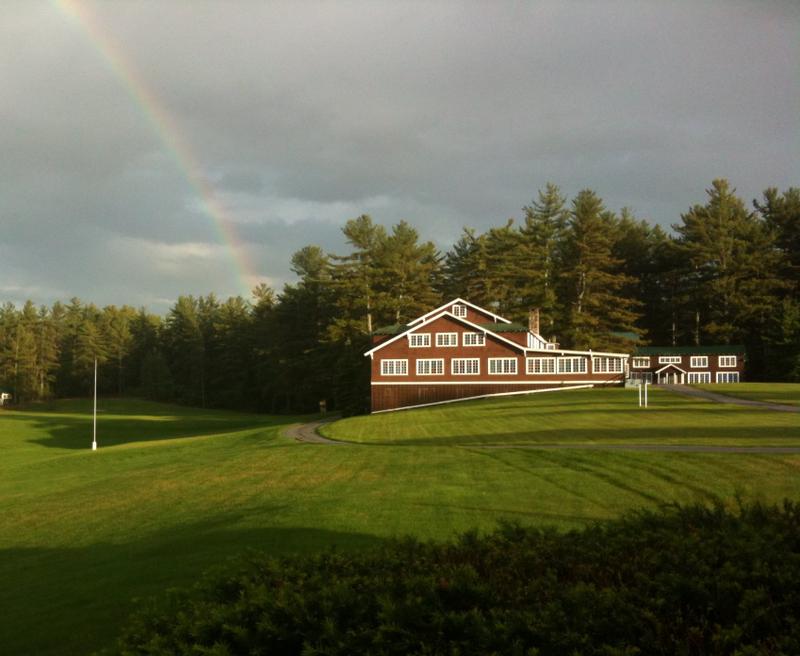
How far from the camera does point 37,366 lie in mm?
113188

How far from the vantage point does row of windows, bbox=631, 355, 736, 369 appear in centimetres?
7581

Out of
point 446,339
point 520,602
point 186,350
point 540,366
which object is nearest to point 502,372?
point 540,366

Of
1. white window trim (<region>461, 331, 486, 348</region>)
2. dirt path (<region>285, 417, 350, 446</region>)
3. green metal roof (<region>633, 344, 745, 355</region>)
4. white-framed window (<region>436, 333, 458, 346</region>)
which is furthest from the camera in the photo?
green metal roof (<region>633, 344, 745, 355</region>)

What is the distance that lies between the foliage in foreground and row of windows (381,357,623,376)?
177 ft

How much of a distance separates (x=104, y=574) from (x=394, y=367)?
49.8m

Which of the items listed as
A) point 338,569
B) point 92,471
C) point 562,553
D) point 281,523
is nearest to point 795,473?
point 281,523

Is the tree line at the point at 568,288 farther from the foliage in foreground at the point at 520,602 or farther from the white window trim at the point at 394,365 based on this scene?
the foliage in foreground at the point at 520,602

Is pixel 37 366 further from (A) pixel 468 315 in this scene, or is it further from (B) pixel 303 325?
(A) pixel 468 315

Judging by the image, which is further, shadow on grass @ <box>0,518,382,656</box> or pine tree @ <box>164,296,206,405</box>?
pine tree @ <box>164,296,206,405</box>

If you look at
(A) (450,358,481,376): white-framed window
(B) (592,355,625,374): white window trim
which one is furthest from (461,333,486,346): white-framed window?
(B) (592,355,625,374): white window trim

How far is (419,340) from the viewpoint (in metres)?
60.6

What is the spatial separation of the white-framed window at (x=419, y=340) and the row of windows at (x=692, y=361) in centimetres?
3138

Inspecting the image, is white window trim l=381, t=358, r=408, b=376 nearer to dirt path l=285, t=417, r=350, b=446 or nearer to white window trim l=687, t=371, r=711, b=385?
dirt path l=285, t=417, r=350, b=446

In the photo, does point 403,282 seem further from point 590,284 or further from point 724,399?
point 724,399
